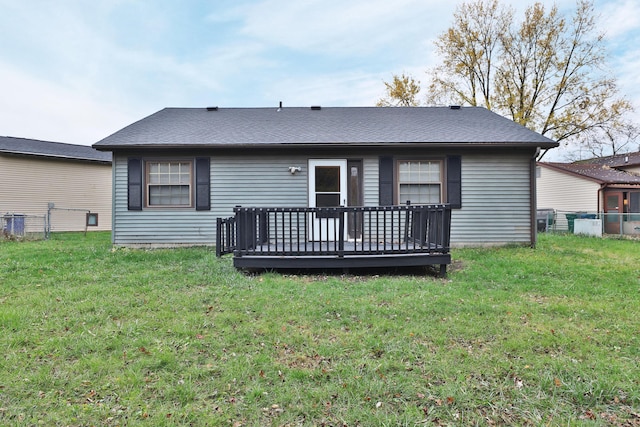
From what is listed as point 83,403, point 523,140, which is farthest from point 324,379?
point 523,140

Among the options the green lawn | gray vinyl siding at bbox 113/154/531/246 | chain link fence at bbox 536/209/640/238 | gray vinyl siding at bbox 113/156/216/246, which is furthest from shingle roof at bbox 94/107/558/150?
chain link fence at bbox 536/209/640/238

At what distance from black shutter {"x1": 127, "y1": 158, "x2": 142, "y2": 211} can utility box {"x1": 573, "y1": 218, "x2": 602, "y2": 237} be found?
48.9 feet

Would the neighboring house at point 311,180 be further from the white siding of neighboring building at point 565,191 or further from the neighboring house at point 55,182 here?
the white siding of neighboring building at point 565,191

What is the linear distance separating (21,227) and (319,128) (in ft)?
36.8

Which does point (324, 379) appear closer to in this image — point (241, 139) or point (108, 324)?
point (108, 324)

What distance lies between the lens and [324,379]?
2416 millimetres

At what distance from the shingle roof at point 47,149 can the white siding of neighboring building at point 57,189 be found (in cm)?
29

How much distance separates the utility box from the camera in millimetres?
12363

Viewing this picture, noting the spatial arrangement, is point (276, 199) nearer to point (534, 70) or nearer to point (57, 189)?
point (57, 189)

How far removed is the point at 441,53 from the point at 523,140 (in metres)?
14.1

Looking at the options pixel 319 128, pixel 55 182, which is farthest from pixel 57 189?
pixel 319 128

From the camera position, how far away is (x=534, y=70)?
61.3 ft

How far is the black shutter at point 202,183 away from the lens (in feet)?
27.6

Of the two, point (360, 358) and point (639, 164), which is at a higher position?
point (639, 164)
